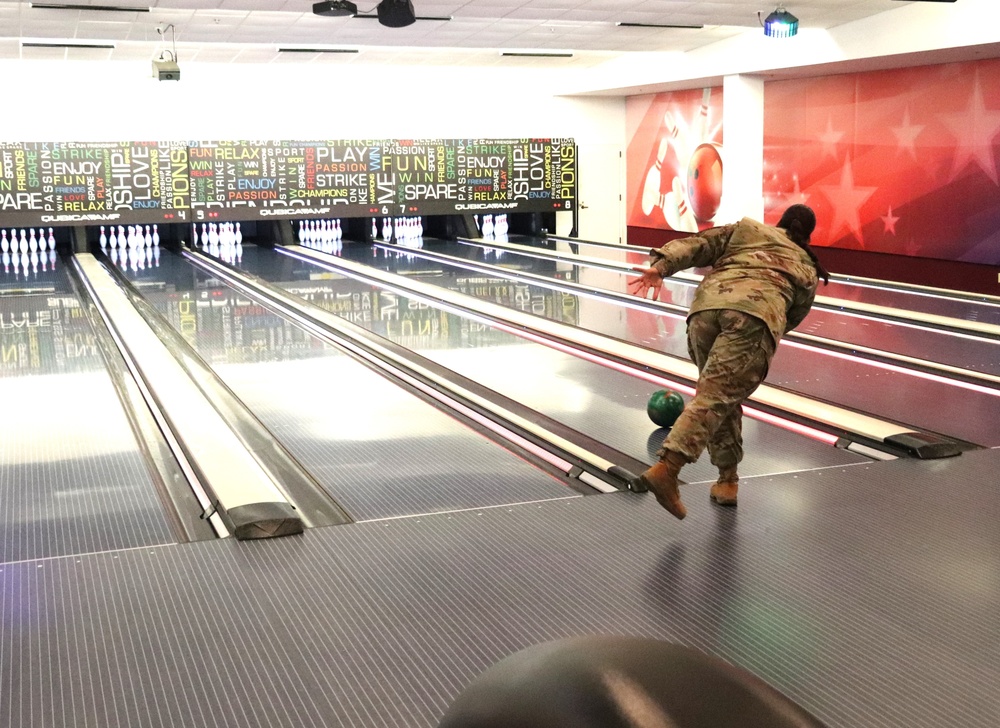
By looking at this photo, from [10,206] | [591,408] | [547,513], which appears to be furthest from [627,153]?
[547,513]

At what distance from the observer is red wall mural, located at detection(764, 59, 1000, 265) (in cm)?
955

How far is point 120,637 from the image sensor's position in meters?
2.58

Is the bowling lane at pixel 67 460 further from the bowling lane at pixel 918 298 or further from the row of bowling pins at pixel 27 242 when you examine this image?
the row of bowling pins at pixel 27 242

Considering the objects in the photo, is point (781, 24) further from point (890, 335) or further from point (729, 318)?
point (729, 318)

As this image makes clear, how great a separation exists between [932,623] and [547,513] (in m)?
1.28

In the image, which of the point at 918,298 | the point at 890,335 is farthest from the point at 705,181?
the point at 890,335

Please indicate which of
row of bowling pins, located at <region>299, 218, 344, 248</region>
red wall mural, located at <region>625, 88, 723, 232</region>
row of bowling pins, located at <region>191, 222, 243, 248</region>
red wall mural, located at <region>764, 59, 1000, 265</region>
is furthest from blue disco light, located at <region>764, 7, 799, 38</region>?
row of bowling pins, located at <region>191, 222, 243, 248</region>

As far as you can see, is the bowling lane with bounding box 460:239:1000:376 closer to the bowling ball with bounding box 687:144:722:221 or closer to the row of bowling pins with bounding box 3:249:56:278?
the bowling ball with bounding box 687:144:722:221

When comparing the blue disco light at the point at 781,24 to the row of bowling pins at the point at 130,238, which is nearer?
the blue disco light at the point at 781,24

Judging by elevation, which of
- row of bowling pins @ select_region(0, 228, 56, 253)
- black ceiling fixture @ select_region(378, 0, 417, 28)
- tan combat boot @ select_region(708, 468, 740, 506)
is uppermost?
black ceiling fixture @ select_region(378, 0, 417, 28)

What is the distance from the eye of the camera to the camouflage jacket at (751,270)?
3338 millimetres

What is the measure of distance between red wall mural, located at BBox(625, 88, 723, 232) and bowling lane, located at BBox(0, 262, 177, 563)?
8.53m

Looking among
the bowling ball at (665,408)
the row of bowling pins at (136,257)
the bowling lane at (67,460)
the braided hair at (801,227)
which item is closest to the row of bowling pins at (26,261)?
the row of bowling pins at (136,257)

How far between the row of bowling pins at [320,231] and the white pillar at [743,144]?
17.2 feet
